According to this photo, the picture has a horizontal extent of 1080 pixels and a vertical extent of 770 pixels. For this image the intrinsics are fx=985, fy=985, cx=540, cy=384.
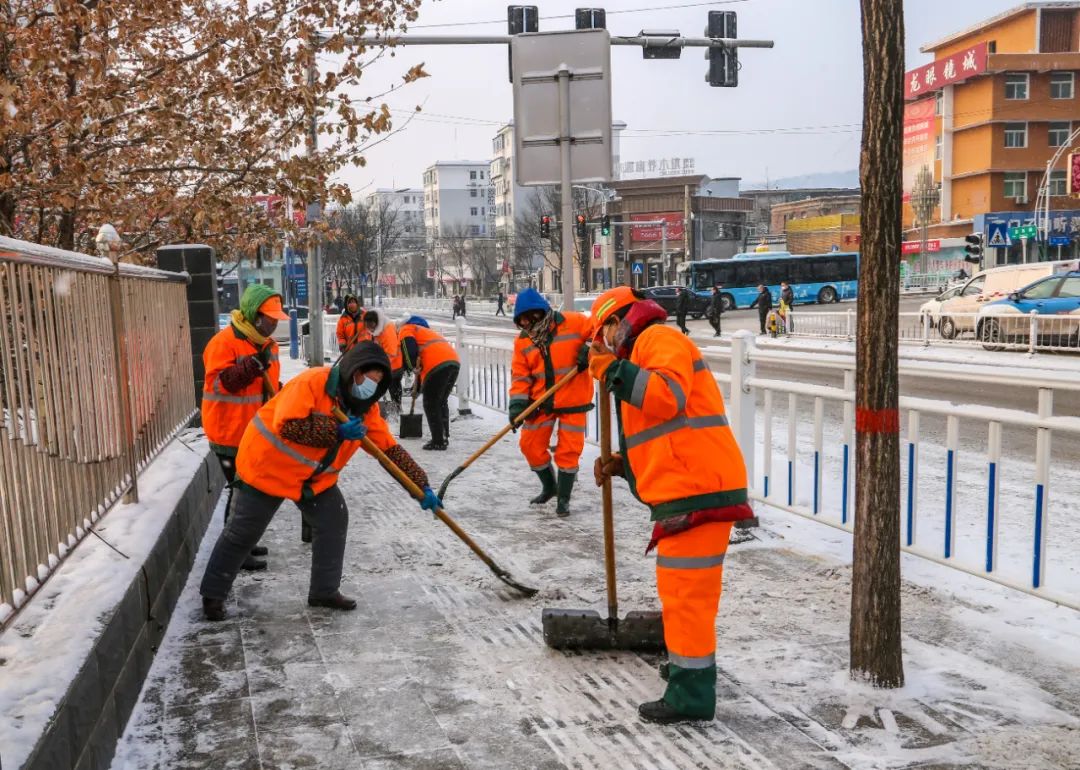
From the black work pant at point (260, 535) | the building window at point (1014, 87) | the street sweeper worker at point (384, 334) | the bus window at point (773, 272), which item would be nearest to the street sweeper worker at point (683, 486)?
the black work pant at point (260, 535)

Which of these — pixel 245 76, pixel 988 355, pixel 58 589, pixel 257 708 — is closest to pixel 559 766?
pixel 257 708

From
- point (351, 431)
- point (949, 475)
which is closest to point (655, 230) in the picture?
point (949, 475)

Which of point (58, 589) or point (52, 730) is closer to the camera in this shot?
point (52, 730)

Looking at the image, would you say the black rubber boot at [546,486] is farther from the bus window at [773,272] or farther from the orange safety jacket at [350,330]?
the bus window at [773,272]

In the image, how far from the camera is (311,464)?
16.3ft

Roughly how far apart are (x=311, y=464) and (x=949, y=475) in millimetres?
3149

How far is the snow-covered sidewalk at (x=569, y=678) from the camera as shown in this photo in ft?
11.4

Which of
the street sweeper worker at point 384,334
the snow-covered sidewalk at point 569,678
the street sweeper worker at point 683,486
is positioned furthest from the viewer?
the street sweeper worker at point 384,334

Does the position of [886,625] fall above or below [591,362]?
below

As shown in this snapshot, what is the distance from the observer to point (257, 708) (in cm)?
390

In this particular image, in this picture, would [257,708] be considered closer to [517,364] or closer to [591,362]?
[591,362]

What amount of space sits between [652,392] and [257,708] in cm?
201

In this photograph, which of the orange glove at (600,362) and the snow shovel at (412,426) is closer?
the orange glove at (600,362)

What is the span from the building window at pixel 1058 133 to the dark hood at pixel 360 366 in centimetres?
6265
